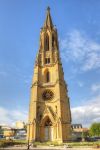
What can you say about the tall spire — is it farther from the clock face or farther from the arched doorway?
the arched doorway

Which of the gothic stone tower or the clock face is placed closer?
the gothic stone tower

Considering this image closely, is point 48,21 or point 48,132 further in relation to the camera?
point 48,21

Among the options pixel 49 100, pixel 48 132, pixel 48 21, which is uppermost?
pixel 48 21

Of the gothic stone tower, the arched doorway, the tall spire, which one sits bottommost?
the arched doorway

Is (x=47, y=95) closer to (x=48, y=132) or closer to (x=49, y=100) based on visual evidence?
(x=49, y=100)

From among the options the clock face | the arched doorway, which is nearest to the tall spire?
the clock face

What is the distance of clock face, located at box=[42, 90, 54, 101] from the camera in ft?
188

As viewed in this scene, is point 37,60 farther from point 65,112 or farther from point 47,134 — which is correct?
point 47,134

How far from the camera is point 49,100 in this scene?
56.6 meters

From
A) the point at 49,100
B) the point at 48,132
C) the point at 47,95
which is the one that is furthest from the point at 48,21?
the point at 48,132

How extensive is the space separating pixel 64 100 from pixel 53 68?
1110 cm

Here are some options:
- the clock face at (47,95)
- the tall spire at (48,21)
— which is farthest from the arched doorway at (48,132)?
the tall spire at (48,21)

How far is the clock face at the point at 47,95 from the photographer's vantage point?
188ft

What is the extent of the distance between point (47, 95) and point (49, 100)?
1.82 metres
